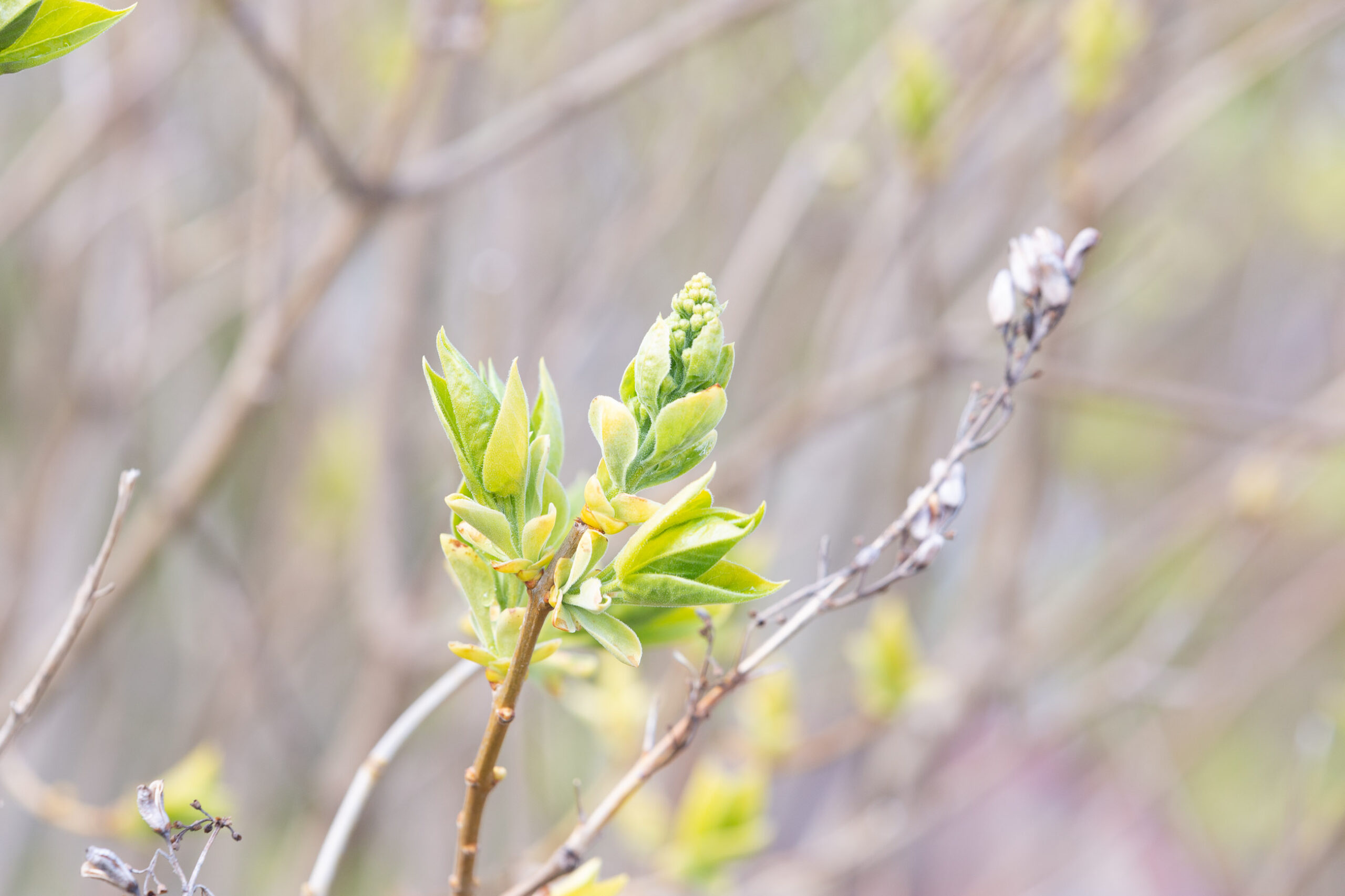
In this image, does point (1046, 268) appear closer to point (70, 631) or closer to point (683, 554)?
point (683, 554)

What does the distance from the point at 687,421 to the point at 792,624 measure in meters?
A: 0.12

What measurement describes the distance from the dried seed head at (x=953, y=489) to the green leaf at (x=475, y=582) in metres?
0.19

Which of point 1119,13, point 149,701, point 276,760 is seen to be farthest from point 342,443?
point 1119,13

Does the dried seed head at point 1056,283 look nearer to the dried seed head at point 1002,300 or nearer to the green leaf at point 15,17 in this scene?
the dried seed head at point 1002,300

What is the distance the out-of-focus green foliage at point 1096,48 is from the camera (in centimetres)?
100

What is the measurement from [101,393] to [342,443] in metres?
0.47

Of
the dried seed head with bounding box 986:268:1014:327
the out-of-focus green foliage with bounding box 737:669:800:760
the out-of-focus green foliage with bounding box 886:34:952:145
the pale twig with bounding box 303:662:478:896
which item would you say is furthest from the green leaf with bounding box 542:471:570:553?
the out-of-focus green foliage with bounding box 886:34:952:145

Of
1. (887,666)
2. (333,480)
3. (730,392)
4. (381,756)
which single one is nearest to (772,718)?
(887,666)

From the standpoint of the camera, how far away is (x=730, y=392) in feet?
7.15

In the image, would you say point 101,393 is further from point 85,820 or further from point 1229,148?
point 1229,148

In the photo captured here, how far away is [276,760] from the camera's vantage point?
6.98 feet

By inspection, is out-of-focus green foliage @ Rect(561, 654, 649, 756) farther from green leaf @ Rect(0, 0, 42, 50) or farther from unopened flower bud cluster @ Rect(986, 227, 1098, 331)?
green leaf @ Rect(0, 0, 42, 50)

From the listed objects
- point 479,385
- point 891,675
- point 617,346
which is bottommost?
point 479,385

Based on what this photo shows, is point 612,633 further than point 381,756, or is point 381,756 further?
point 381,756
